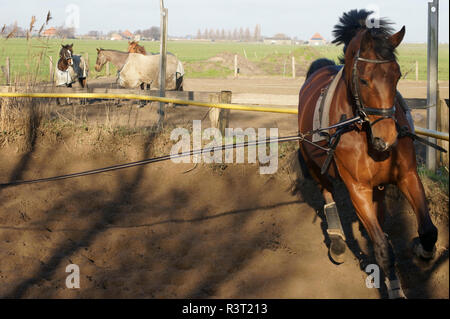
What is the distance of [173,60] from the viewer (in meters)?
14.9

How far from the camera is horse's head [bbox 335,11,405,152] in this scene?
383cm

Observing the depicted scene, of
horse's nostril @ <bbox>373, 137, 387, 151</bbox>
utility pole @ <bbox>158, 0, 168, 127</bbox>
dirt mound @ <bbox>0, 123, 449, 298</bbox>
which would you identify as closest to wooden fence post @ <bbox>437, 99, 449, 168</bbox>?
dirt mound @ <bbox>0, 123, 449, 298</bbox>

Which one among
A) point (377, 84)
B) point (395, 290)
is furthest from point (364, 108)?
point (395, 290)

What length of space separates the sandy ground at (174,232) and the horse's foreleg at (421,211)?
1.04ft

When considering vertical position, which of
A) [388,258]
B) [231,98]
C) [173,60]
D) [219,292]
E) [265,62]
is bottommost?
[219,292]

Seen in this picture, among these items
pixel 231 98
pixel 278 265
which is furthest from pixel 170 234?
pixel 231 98

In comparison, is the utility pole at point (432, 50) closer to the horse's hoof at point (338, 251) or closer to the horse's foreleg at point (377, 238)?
the horse's hoof at point (338, 251)

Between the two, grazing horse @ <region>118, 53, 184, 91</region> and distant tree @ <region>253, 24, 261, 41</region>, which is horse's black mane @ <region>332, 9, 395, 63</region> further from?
distant tree @ <region>253, 24, 261, 41</region>

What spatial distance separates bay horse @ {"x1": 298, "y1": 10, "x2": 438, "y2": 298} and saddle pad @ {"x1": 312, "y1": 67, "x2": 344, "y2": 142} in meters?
0.07

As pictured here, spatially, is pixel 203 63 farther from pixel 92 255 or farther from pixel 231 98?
pixel 92 255

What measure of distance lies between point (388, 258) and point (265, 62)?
3749 centimetres
